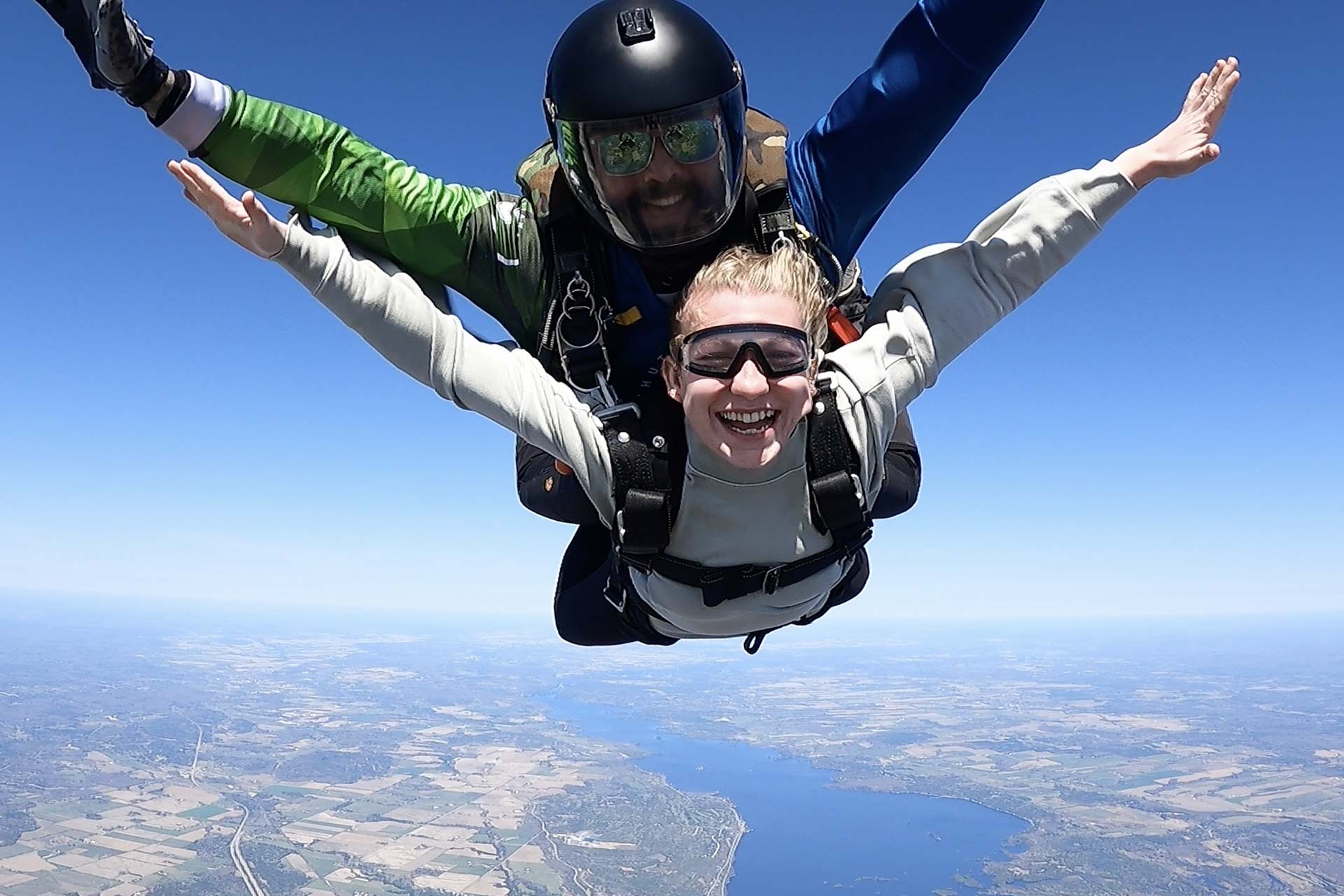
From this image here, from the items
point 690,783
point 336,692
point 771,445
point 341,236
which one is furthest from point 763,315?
point 336,692

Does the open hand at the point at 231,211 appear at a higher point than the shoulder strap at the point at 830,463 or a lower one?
higher

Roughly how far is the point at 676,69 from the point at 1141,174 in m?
1.00

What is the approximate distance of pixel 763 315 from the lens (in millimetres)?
1709

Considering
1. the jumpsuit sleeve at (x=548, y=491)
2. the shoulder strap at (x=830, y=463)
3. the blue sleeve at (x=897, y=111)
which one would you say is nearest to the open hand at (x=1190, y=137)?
the blue sleeve at (x=897, y=111)

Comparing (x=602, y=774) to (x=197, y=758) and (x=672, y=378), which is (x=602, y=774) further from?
(x=672, y=378)

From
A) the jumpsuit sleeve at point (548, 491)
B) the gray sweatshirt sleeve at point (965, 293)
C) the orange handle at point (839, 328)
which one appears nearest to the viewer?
the gray sweatshirt sleeve at point (965, 293)

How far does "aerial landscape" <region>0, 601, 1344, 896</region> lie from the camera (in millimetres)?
37781

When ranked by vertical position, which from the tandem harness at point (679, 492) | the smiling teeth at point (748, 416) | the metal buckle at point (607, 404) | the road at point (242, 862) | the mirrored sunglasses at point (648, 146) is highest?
the mirrored sunglasses at point (648, 146)

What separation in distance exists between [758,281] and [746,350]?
0.57ft

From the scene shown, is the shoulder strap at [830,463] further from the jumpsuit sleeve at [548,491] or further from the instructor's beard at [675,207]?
the jumpsuit sleeve at [548,491]

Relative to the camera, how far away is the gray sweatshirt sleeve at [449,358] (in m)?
1.68

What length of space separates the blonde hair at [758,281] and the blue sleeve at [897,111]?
0.71 feet

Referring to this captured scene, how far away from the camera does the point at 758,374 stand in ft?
5.42

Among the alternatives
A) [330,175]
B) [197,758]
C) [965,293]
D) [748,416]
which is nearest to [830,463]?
[748,416]
